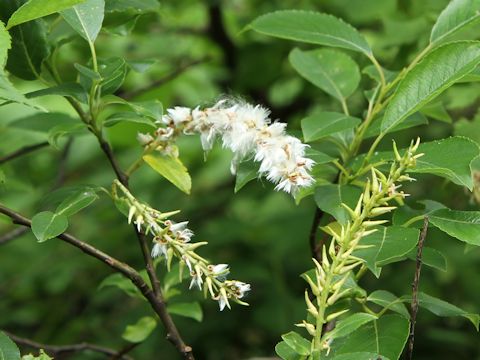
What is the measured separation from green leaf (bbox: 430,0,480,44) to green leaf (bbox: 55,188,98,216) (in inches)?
26.0

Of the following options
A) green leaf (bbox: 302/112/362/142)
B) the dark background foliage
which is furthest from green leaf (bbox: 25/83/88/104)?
the dark background foliage

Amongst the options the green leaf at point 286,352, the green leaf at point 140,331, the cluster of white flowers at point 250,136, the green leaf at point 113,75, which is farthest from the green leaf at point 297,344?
the green leaf at point 140,331

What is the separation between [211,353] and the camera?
3.11m

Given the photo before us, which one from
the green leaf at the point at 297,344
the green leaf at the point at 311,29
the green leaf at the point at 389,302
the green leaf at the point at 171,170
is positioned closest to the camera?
the green leaf at the point at 297,344

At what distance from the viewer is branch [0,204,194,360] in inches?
51.2

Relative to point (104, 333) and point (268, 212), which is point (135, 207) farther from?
point (268, 212)

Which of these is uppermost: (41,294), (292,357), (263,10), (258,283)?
(292,357)

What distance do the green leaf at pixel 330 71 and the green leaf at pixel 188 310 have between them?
510mm

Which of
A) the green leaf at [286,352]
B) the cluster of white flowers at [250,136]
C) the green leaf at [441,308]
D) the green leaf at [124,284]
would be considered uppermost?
the cluster of white flowers at [250,136]

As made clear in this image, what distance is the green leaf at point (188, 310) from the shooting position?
165cm

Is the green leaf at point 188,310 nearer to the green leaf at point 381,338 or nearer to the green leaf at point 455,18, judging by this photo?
the green leaf at point 381,338

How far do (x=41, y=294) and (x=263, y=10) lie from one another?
4.86 feet

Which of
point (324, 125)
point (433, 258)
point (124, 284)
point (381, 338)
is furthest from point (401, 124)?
point (124, 284)

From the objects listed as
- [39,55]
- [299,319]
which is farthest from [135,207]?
[299,319]
